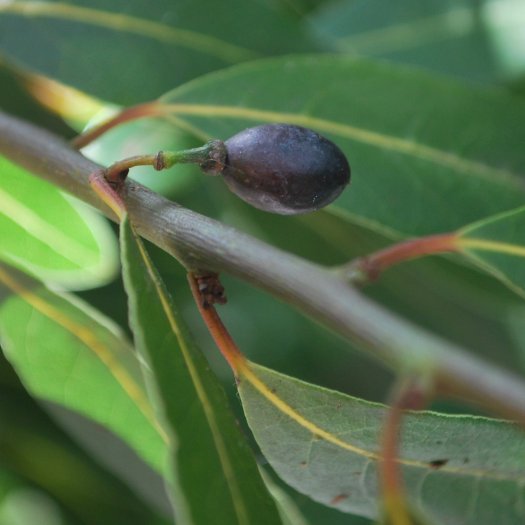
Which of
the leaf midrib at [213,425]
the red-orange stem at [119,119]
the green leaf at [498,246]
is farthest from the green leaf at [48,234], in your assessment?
the green leaf at [498,246]

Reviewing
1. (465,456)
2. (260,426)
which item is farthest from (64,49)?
(465,456)

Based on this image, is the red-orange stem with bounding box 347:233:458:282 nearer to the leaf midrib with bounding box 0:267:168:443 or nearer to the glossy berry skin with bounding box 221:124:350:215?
the glossy berry skin with bounding box 221:124:350:215

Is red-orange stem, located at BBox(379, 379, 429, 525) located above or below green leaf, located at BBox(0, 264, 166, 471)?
Answer: below

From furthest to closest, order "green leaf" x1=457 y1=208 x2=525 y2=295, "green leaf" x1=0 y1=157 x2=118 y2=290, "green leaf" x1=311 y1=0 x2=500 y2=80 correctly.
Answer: "green leaf" x1=311 y1=0 x2=500 y2=80
"green leaf" x1=0 y1=157 x2=118 y2=290
"green leaf" x1=457 y1=208 x2=525 y2=295

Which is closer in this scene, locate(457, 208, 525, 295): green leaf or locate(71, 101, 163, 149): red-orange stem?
locate(457, 208, 525, 295): green leaf

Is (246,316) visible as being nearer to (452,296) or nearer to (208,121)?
(452,296)

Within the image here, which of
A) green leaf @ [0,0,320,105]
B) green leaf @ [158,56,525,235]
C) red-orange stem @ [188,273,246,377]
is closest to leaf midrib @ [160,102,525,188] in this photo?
green leaf @ [158,56,525,235]

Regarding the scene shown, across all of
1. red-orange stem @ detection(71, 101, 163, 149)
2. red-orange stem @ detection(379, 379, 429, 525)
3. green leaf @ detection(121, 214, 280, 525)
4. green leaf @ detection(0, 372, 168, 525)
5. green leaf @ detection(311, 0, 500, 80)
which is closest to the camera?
red-orange stem @ detection(379, 379, 429, 525)

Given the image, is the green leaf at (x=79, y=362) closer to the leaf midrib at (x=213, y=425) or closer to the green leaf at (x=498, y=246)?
the leaf midrib at (x=213, y=425)
